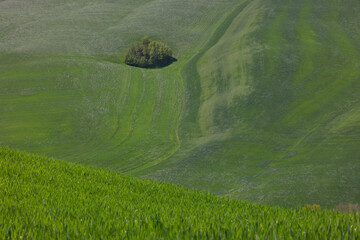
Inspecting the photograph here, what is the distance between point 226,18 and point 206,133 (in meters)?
57.6

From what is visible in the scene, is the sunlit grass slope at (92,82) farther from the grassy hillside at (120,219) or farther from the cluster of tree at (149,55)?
the grassy hillside at (120,219)

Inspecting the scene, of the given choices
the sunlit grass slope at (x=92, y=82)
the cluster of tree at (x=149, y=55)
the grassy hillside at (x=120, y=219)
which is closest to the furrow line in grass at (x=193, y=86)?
the sunlit grass slope at (x=92, y=82)

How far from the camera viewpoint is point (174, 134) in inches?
1720

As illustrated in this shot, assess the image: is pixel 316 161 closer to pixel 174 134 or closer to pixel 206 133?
pixel 206 133

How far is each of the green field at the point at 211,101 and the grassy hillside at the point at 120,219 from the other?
1687cm

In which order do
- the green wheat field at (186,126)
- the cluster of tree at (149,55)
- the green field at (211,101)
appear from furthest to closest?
the cluster of tree at (149,55) < the green field at (211,101) < the green wheat field at (186,126)

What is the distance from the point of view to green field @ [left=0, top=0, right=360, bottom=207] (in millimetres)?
30141

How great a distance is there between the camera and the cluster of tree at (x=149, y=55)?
72.0 m

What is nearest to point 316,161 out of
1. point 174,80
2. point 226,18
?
point 174,80

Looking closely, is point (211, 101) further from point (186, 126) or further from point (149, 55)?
point (149, 55)

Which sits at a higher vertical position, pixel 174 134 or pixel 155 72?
pixel 155 72

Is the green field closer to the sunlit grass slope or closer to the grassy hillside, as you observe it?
the sunlit grass slope

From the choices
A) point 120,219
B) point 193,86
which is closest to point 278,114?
point 193,86

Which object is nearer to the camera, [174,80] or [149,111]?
[149,111]
